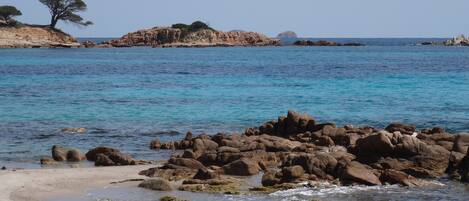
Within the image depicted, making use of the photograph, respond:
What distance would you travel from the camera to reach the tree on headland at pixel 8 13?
152 m

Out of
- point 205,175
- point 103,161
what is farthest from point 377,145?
point 103,161

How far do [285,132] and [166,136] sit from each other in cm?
515

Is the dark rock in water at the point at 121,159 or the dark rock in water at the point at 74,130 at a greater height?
the dark rock in water at the point at 121,159

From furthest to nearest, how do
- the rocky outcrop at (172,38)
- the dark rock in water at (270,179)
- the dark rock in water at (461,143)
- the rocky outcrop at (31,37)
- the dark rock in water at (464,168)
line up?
the rocky outcrop at (172,38) → the rocky outcrop at (31,37) → the dark rock in water at (461,143) → the dark rock in water at (464,168) → the dark rock in water at (270,179)

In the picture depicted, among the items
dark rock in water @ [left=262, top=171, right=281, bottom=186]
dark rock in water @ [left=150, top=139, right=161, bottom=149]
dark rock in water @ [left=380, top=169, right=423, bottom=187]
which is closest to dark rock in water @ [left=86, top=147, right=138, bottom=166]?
dark rock in water @ [left=150, top=139, right=161, bottom=149]

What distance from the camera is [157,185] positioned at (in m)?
20.1

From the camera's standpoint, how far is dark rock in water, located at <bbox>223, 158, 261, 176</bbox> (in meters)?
22.6

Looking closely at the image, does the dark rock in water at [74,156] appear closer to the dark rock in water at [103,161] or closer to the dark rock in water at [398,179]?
the dark rock in water at [103,161]

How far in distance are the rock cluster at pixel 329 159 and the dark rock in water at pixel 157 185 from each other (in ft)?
3.13

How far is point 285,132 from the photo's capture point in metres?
31.1

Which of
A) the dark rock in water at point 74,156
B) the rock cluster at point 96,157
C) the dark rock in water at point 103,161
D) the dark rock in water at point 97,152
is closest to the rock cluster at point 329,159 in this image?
the rock cluster at point 96,157

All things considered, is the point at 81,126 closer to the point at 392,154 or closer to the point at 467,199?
the point at 392,154

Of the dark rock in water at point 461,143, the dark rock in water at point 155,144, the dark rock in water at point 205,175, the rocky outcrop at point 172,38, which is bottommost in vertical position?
the rocky outcrop at point 172,38

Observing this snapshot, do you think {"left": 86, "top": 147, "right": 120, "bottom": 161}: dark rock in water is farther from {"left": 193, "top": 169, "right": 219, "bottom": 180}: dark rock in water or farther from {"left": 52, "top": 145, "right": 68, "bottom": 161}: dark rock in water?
{"left": 193, "top": 169, "right": 219, "bottom": 180}: dark rock in water
